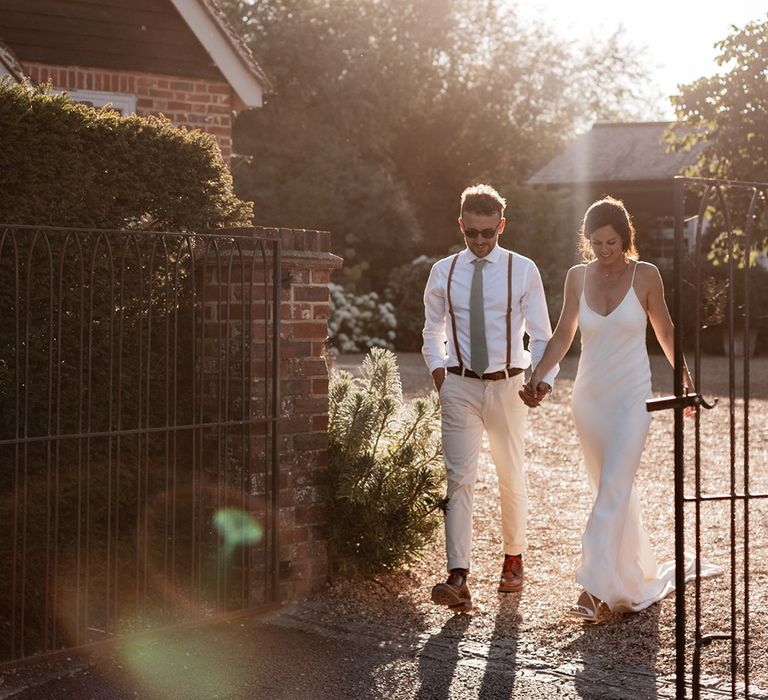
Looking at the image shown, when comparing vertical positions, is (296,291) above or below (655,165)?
below

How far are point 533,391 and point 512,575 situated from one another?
98 centimetres

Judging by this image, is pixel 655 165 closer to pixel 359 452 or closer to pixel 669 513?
pixel 669 513

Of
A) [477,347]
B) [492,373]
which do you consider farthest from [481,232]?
[492,373]

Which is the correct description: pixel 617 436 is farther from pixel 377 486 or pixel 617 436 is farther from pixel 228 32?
pixel 228 32

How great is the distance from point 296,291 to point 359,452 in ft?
2.81

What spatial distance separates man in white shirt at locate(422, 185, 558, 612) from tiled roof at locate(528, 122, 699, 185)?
80.2ft

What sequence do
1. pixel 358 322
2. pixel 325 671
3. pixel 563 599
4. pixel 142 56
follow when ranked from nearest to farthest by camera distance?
pixel 325 671, pixel 563 599, pixel 142 56, pixel 358 322

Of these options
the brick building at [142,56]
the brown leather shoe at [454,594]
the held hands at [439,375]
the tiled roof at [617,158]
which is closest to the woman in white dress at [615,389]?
the held hands at [439,375]

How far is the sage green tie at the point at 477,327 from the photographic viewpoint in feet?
18.4

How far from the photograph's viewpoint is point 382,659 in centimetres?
484

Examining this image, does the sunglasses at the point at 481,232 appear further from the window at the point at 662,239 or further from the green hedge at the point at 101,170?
the window at the point at 662,239

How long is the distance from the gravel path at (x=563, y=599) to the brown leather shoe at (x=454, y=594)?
6cm

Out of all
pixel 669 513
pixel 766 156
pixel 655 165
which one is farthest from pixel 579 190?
pixel 669 513

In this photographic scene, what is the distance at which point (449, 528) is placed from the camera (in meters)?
5.66
